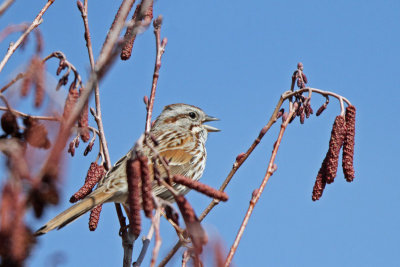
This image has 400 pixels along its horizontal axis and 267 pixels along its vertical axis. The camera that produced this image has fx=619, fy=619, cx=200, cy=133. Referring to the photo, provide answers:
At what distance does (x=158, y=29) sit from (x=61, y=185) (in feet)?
8.58

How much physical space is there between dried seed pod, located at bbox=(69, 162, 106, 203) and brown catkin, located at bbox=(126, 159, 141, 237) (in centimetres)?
194

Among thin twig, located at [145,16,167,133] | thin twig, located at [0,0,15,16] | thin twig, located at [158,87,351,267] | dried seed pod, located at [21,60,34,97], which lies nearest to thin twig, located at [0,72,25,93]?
dried seed pod, located at [21,60,34,97]

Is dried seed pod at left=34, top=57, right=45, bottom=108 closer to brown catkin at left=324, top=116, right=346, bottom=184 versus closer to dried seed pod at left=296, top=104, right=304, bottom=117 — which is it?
brown catkin at left=324, top=116, right=346, bottom=184

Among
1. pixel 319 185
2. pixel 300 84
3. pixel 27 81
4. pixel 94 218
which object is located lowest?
pixel 94 218

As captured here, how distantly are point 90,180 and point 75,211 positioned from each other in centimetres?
23

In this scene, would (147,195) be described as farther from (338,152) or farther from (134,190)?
(338,152)

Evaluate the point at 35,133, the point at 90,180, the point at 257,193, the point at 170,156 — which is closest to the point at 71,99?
the point at 35,133

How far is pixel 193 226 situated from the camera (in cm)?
200

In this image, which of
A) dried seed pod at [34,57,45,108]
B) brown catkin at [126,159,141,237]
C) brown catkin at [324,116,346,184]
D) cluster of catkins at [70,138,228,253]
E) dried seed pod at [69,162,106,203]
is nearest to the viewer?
cluster of catkins at [70,138,228,253]

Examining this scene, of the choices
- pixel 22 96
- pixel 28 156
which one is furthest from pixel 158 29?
pixel 28 156

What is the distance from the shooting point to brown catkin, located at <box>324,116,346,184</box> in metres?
3.28

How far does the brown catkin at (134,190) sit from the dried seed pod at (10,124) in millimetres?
427

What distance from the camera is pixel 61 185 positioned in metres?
1.68

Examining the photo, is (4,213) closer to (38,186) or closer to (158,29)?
(38,186)
